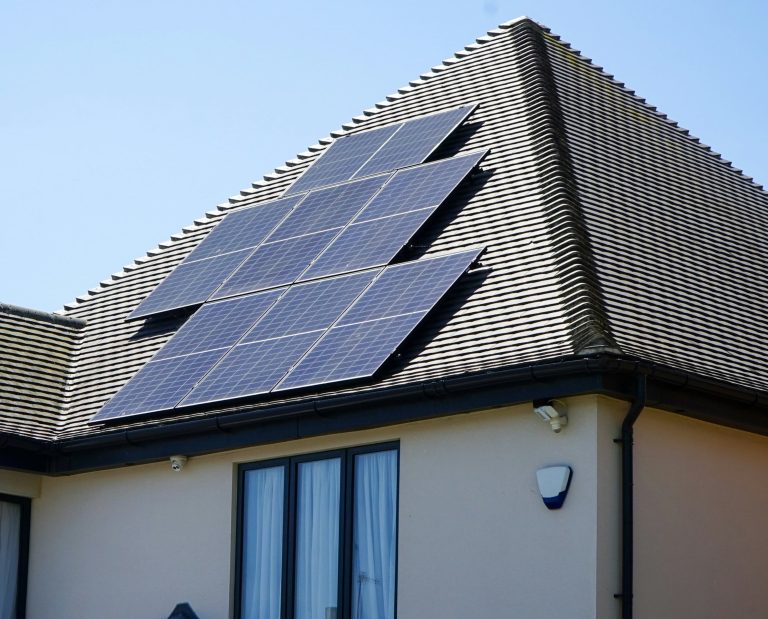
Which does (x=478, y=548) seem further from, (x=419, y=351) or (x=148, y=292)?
(x=148, y=292)

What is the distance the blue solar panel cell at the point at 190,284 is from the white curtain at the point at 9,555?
119 inches

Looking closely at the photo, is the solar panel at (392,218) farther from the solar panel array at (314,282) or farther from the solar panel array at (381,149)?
the solar panel array at (381,149)

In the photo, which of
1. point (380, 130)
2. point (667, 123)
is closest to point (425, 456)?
point (380, 130)

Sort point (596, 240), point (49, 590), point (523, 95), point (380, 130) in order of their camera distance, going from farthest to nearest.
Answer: point (380, 130) → point (523, 95) → point (49, 590) → point (596, 240)

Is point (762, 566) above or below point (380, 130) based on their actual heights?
below

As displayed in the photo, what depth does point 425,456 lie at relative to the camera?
52.7 ft

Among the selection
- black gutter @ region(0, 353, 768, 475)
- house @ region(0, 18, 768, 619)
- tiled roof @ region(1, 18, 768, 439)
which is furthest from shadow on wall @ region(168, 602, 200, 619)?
tiled roof @ region(1, 18, 768, 439)

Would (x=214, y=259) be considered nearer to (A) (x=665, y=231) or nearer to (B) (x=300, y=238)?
(B) (x=300, y=238)

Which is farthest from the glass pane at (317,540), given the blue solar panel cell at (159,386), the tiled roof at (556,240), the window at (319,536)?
the blue solar panel cell at (159,386)

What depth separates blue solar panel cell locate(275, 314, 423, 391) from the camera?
16516mm

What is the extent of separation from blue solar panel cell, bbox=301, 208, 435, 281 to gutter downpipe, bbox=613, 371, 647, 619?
425cm

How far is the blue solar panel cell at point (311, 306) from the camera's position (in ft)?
58.5

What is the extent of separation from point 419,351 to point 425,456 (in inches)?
46.6

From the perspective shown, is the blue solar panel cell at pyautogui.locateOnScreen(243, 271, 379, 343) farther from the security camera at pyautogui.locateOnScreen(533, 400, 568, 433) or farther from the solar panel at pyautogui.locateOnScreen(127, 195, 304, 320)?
the security camera at pyautogui.locateOnScreen(533, 400, 568, 433)
